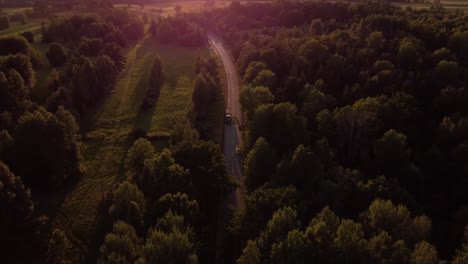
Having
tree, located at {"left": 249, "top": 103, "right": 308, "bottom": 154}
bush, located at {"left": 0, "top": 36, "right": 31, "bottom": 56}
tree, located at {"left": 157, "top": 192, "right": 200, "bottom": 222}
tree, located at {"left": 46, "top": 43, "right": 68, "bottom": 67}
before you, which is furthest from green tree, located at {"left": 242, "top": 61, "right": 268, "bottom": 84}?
bush, located at {"left": 0, "top": 36, "right": 31, "bottom": 56}

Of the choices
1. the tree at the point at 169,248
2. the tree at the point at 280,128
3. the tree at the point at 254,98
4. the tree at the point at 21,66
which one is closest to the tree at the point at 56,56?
the tree at the point at 21,66

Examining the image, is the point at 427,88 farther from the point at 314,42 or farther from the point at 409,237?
the point at 409,237

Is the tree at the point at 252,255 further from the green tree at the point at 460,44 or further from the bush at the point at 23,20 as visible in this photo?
the bush at the point at 23,20

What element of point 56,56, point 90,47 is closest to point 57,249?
point 56,56

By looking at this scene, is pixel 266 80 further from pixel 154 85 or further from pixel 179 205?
pixel 179 205

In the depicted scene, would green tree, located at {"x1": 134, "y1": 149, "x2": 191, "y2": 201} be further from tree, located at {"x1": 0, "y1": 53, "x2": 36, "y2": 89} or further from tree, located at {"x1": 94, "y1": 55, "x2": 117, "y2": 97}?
tree, located at {"x1": 0, "y1": 53, "x2": 36, "y2": 89}

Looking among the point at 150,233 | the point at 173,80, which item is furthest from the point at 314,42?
the point at 150,233
